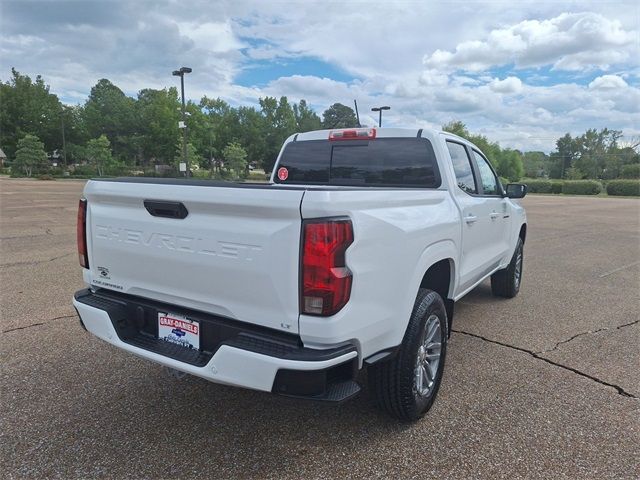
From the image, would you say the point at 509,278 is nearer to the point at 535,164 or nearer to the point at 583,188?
the point at 583,188

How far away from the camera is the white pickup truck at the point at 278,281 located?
2113 millimetres

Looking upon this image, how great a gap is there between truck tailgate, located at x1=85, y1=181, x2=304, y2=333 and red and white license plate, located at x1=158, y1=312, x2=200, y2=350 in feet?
0.30

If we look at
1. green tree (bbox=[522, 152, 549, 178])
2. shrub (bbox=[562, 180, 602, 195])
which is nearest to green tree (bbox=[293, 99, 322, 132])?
shrub (bbox=[562, 180, 602, 195])

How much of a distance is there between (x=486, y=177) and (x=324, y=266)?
3193 millimetres

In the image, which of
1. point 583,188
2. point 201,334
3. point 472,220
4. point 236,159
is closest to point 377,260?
point 201,334

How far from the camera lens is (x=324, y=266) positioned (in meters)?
2.09

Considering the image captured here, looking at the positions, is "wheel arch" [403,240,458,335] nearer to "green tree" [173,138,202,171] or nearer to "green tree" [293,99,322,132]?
"green tree" [173,138,202,171]

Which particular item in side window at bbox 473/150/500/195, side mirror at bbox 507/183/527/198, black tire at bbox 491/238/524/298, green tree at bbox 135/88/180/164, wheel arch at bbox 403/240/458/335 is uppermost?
green tree at bbox 135/88/180/164

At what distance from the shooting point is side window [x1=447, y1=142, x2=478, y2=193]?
3895mm

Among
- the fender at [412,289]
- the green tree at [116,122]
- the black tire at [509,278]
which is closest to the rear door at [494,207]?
the black tire at [509,278]

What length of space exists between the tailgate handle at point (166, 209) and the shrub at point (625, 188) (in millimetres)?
51244

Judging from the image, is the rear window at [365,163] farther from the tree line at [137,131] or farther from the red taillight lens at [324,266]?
the tree line at [137,131]

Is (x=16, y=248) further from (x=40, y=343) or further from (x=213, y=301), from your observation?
(x=213, y=301)

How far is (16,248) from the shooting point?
8484mm
